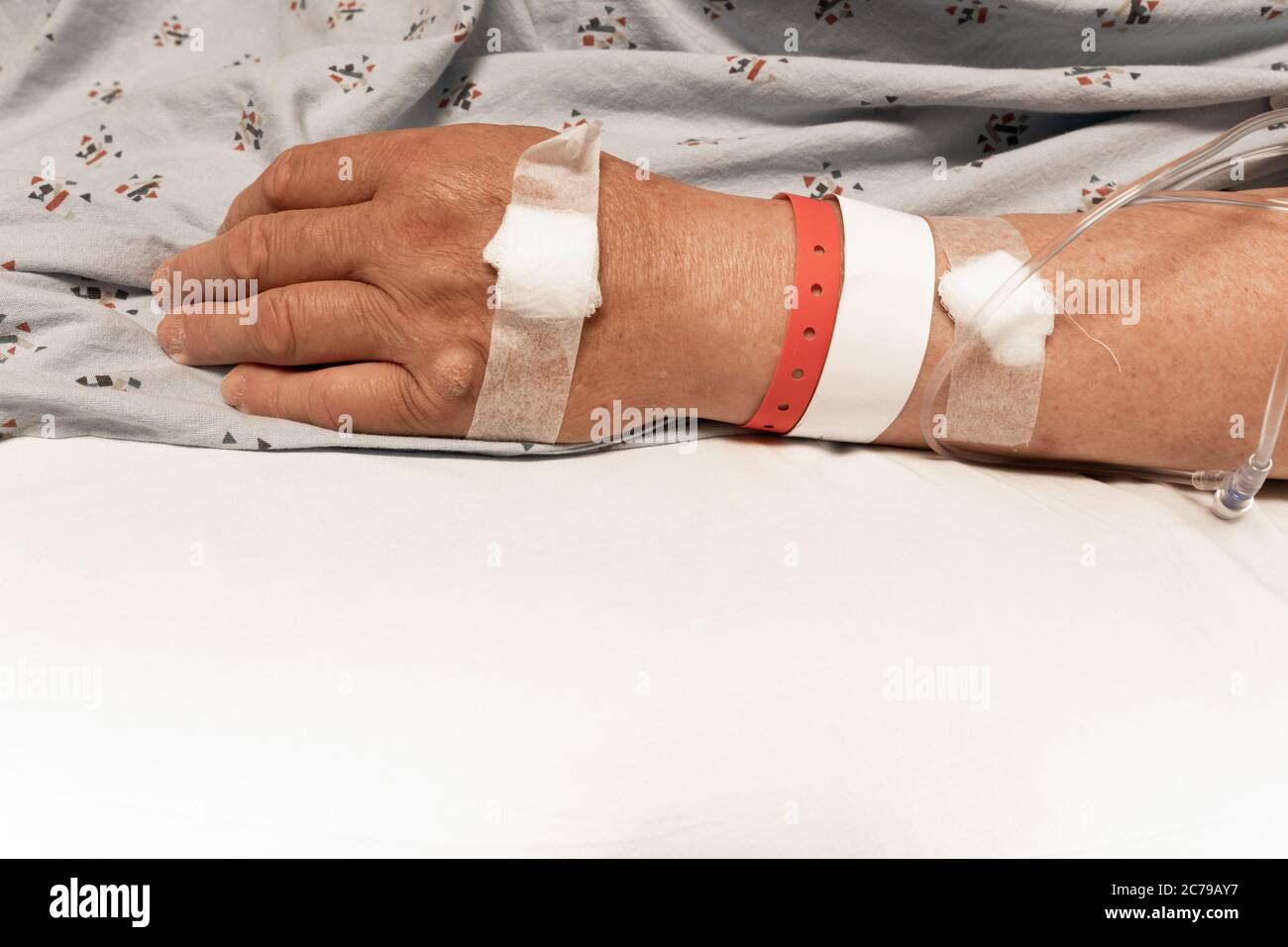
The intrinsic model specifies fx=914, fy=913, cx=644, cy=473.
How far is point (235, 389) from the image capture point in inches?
33.8

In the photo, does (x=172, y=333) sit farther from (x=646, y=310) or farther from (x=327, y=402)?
(x=646, y=310)

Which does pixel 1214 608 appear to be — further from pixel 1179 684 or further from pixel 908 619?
pixel 908 619

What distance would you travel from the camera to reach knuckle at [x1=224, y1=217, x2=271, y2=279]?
848 mm

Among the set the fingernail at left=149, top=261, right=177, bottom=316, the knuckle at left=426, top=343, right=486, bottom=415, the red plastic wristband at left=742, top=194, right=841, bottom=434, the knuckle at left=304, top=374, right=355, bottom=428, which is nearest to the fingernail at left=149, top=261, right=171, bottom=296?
the fingernail at left=149, top=261, right=177, bottom=316

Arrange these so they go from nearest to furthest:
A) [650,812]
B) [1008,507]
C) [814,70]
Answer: [650,812] → [1008,507] → [814,70]

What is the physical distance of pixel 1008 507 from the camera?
0.81 m

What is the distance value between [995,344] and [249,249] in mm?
683

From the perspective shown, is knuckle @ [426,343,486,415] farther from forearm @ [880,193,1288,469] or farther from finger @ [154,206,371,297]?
forearm @ [880,193,1288,469]

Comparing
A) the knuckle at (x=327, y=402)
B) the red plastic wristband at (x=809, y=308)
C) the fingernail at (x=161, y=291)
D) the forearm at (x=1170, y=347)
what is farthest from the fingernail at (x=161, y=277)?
the forearm at (x=1170, y=347)

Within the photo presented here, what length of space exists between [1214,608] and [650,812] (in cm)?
49

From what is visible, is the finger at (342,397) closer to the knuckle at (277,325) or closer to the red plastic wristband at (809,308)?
the knuckle at (277,325)

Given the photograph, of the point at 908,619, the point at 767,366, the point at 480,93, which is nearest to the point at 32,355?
the point at 480,93

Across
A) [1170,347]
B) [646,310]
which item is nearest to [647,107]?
[646,310]

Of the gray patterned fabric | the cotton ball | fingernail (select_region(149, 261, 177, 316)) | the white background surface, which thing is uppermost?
the gray patterned fabric
